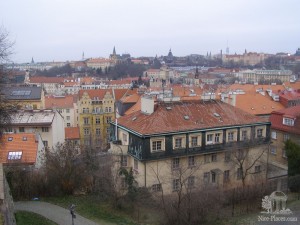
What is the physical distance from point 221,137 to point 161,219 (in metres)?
10.0

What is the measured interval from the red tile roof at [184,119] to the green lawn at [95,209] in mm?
5811

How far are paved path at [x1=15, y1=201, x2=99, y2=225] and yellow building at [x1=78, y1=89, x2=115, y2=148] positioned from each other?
3259 centimetres

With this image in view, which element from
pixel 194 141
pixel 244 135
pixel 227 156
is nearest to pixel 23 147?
pixel 194 141

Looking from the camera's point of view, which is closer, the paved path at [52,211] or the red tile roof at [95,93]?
the paved path at [52,211]

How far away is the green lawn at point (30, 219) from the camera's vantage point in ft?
61.0

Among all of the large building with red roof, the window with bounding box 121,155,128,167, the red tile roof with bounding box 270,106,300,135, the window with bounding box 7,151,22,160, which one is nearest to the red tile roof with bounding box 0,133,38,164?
the window with bounding box 7,151,22,160

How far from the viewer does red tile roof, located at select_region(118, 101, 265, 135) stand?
27.1 m

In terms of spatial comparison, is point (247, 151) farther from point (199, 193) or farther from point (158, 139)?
point (199, 193)

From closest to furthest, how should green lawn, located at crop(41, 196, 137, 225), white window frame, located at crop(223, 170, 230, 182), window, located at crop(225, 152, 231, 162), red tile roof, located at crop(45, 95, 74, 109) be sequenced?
1. green lawn, located at crop(41, 196, 137, 225)
2. window, located at crop(225, 152, 231, 162)
3. white window frame, located at crop(223, 170, 230, 182)
4. red tile roof, located at crop(45, 95, 74, 109)

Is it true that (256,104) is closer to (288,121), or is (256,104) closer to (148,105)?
(288,121)

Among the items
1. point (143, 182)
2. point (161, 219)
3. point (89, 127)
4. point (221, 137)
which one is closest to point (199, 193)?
point (161, 219)

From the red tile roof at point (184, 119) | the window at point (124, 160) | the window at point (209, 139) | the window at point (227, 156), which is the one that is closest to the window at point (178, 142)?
the red tile roof at point (184, 119)

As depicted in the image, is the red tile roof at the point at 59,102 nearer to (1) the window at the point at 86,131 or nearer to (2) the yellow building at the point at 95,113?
(2) the yellow building at the point at 95,113

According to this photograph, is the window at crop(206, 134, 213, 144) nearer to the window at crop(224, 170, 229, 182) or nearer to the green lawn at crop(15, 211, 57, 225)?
the window at crop(224, 170, 229, 182)
